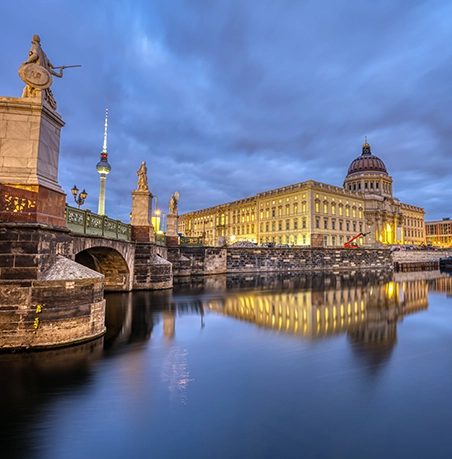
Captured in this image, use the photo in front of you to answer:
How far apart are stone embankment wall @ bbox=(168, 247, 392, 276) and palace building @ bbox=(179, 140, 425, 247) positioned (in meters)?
3.81

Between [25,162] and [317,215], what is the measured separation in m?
66.4

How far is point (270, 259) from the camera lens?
41.0 metres

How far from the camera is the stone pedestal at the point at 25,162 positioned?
24.5ft

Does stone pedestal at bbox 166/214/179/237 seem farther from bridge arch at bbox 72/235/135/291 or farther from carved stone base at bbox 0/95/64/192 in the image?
carved stone base at bbox 0/95/64/192

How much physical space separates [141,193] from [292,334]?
500 inches

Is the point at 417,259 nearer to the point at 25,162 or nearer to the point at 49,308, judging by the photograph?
the point at 49,308

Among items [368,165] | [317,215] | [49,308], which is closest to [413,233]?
[368,165]

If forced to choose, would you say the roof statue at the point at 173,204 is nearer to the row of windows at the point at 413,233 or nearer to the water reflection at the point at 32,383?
the water reflection at the point at 32,383

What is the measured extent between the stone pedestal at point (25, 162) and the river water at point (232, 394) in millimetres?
3462

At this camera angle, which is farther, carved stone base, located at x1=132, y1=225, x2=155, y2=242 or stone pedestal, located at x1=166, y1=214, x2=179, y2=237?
stone pedestal, located at x1=166, y1=214, x2=179, y2=237

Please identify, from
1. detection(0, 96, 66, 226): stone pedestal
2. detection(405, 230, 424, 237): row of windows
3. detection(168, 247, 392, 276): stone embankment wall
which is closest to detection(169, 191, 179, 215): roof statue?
detection(168, 247, 392, 276): stone embankment wall

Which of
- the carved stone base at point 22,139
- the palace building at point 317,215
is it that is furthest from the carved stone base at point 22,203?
the palace building at point 317,215

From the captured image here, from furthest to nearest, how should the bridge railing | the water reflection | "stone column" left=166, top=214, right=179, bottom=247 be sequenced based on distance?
"stone column" left=166, top=214, right=179, bottom=247 < the bridge railing < the water reflection

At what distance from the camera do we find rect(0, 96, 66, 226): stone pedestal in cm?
748
